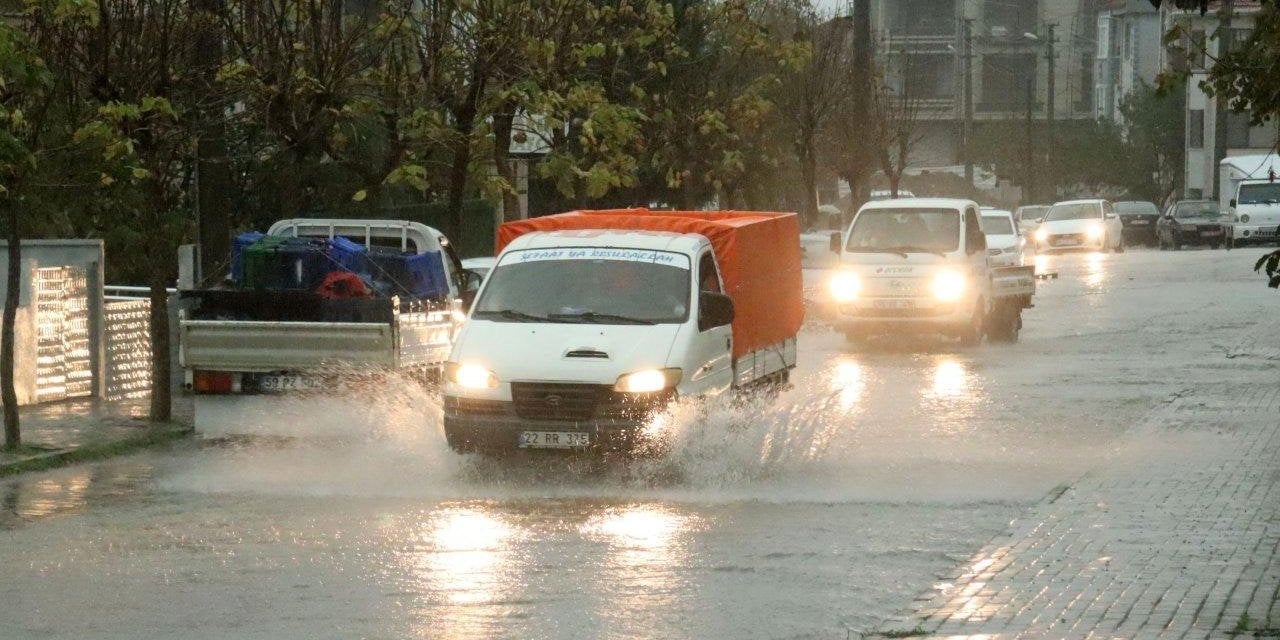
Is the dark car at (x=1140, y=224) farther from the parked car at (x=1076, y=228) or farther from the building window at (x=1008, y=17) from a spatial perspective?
the building window at (x=1008, y=17)

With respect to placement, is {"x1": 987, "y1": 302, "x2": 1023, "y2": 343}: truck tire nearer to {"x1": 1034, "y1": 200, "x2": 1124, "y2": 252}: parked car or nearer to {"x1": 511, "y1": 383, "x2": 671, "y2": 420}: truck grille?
{"x1": 511, "y1": 383, "x2": 671, "y2": 420}: truck grille

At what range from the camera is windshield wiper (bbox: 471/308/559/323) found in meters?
14.4

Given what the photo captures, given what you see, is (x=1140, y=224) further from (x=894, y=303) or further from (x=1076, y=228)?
(x=894, y=303)

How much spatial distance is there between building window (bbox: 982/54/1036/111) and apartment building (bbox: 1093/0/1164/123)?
13.3ft

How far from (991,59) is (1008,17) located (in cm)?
341

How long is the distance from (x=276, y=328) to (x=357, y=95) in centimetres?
481

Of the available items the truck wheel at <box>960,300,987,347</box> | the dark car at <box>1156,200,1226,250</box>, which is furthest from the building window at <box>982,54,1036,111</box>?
the truck wheel at <box>960,300,987,347</box>

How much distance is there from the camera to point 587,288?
1491 centimetres

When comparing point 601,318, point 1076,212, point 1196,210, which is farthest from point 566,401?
point 1196,210

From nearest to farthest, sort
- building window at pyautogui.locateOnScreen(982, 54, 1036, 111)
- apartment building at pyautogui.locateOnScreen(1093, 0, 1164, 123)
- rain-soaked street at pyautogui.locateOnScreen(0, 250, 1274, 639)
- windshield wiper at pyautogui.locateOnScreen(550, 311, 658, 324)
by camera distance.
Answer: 1. rain-soaked street at pyautogui.locateOnScreen(0, 250, 1274, 639)
2. windshield wiper at pyautogui.locateOnScreen(550, 311, 658, 324)
3. apartment building at pyautogui.locateOnScreen(1093, 0, 1164, 123)
4. building window at pyautogui.locateOnScreen(982, 54, 1036, 111)

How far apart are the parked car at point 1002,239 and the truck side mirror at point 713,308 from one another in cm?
2157

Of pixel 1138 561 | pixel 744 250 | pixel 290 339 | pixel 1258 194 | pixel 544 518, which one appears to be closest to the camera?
pixel 1138 561

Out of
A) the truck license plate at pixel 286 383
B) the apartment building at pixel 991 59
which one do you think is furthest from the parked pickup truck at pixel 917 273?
the apartment building at pixel 991 59

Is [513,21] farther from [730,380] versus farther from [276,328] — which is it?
[730,380]
